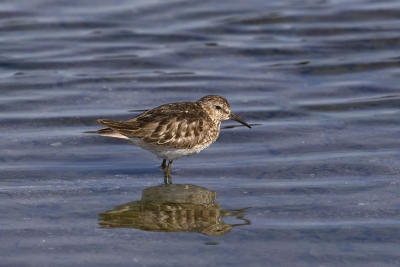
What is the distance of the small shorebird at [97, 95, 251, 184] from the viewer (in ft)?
40.1

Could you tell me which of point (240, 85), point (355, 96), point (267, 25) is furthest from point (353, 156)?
point (267, 25)

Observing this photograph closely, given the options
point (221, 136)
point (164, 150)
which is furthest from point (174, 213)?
point (221, 136)

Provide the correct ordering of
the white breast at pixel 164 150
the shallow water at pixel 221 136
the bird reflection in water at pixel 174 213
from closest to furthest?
the shallow water at pixel 221 136
the bird reflection in water at pixel 174 213
the white breast at pixel 164 150

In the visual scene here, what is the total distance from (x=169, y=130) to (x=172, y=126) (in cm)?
11

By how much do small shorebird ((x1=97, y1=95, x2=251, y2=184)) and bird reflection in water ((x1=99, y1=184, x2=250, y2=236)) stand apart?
622 mm

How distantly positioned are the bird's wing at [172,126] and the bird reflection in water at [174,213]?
83 cm

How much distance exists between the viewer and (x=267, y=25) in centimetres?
2322

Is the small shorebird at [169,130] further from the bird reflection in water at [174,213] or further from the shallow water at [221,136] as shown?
the bird reflection in water at [174,213]

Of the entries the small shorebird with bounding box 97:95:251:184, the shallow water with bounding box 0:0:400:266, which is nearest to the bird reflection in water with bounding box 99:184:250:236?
the shallow water with bounding box 0:0:400:266

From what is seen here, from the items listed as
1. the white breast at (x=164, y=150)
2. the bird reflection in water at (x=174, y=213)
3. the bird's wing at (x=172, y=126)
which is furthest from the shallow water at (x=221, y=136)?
the bird's wing at (x=172, y=126)

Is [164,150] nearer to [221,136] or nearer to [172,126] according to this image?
[172,126]

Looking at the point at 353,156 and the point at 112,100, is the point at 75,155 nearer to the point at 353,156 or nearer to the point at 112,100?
the point at 112,100

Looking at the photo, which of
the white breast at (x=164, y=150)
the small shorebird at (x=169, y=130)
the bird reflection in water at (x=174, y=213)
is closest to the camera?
the bird reflection in water at (x=174, y=213)

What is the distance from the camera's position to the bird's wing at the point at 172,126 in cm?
1225
